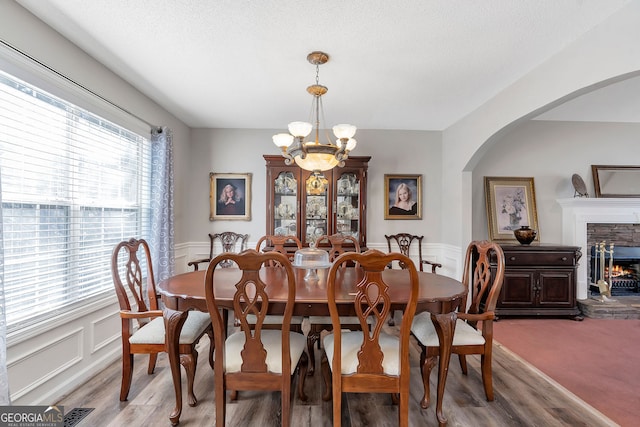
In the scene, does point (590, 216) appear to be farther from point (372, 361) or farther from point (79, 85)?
point (79, 85)

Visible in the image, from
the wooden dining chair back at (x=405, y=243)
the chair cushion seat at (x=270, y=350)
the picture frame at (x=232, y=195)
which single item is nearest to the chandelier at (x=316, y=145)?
the chair cushion seat at (x=270, y=350)

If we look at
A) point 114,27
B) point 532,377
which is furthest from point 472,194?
point 114,27

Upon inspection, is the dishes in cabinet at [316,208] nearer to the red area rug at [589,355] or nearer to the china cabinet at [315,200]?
the china cabinet at [315,200]

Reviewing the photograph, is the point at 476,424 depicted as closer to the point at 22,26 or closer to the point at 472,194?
the point at 472,194

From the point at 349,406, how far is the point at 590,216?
12.9ft

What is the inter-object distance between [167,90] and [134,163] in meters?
0.79

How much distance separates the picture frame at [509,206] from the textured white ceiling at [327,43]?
4.48 ft

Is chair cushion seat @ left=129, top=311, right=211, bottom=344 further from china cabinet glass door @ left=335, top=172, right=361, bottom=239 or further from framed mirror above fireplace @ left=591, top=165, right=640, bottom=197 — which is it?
framed mirror above fireplace @ left=591, top=165, right=640, bottom=197

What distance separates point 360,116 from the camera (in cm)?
362

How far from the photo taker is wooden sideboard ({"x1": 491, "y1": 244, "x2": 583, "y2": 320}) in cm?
355

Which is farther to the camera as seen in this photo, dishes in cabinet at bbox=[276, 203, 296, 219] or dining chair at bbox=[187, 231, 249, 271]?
dining chair at bbox=[187, 231, 249, 271]

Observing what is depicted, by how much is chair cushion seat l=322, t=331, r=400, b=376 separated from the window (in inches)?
74.4

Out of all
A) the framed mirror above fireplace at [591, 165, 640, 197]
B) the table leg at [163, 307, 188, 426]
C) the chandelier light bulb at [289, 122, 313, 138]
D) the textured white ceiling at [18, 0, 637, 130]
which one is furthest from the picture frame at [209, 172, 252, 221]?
the framed mirror above fireplace at [591, 165, 640, 197]

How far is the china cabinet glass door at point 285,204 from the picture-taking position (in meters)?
3.91
